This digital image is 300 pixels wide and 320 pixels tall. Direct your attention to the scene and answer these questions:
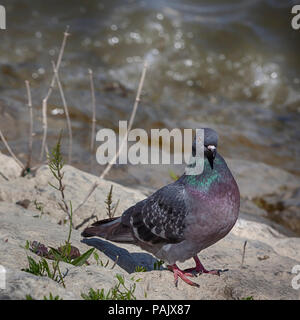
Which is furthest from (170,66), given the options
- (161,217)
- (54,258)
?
(54,258)

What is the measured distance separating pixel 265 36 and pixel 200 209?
34.8 feet

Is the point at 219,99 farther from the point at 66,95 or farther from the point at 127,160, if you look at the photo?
the point at 127,160

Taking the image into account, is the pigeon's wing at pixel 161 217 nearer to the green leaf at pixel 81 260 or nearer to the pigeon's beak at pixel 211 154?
the pigeon's beak at pixel 211 154

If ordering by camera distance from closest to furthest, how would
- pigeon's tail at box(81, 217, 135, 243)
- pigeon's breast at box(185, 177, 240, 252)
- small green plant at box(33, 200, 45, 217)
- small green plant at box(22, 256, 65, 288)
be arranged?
small green plant at box(22, 256, 65, 288) < pigeon's breast at box(185, 177, 240, 252) < pigeon's tail at box(81, 217, 135, 243) < small green plant at box(33, 200, 45, 217)

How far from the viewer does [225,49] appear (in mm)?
13203

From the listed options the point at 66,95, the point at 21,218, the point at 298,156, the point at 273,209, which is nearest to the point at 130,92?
the point at 66,95

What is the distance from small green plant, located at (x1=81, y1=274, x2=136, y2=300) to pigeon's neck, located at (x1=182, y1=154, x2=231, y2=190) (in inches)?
38.4

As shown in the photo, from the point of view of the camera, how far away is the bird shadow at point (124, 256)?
4.69 meters

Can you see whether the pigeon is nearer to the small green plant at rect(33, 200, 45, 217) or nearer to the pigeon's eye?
the pigeon's eye

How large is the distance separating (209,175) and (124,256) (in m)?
1.32

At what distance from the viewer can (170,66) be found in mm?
12773

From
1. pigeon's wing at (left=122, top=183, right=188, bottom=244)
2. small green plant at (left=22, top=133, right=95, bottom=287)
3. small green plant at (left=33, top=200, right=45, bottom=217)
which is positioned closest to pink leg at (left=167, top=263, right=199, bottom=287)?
pigeon's wing at (left=122, top=183, right=188, bottom=244)

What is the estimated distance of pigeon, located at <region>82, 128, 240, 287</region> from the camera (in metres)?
4.02

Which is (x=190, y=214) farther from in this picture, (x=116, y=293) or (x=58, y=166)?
(x=58, y=166)
